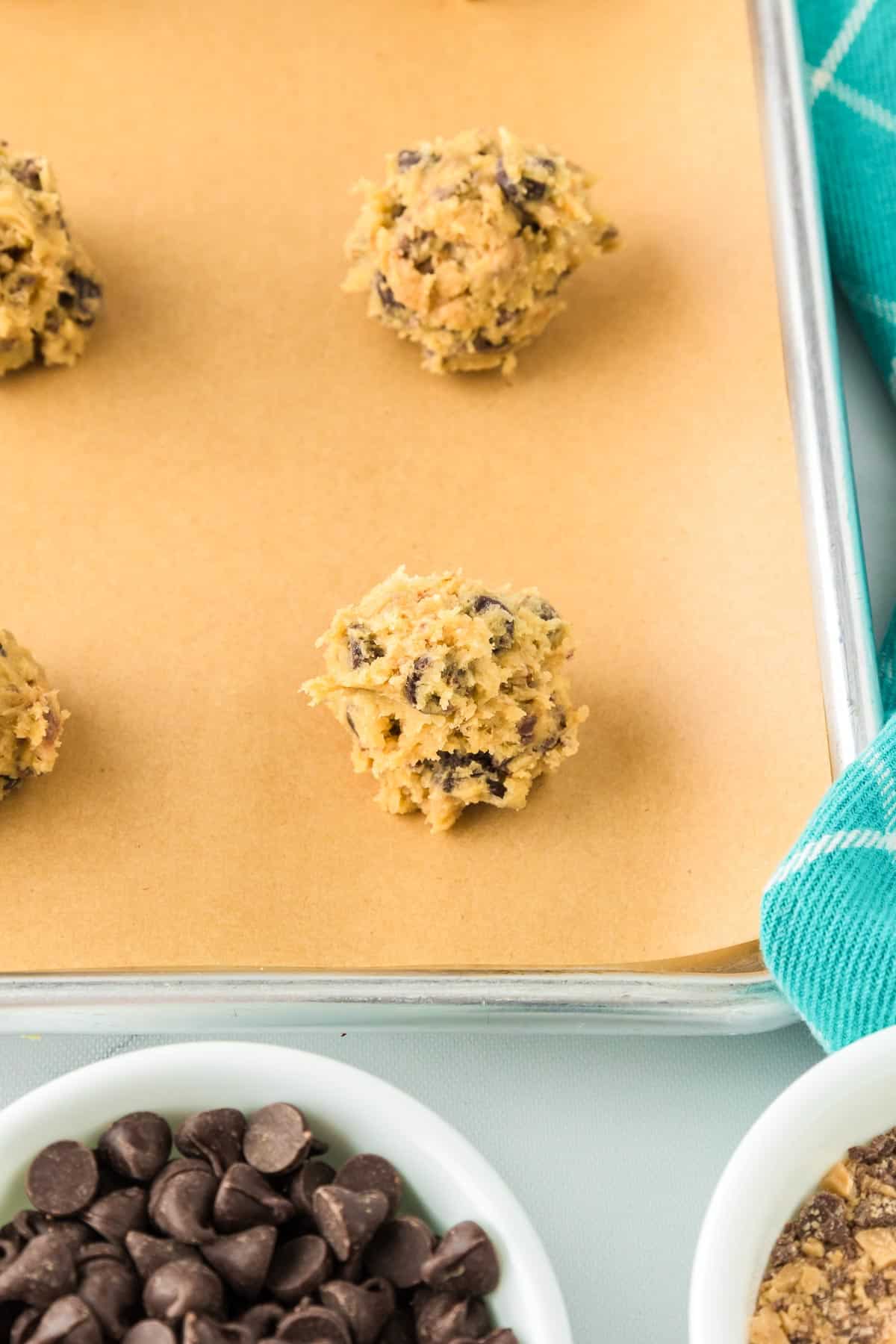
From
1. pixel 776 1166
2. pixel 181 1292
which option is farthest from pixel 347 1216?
pixel 776 1166

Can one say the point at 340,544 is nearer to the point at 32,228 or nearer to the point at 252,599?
the point at 252,599

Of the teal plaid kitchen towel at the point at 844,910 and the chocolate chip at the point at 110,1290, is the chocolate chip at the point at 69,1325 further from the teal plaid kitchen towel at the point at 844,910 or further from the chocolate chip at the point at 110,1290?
the teal plaid kitchen towel at the point at 844,910

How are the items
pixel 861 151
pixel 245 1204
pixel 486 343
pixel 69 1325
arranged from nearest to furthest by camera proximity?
pixel 69 1325
pixel 245 1204
pixel 486 343
pixel 861 151

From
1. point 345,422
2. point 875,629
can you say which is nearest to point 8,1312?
point 345,422

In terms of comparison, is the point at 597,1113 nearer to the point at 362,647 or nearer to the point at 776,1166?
the point at 776,1166

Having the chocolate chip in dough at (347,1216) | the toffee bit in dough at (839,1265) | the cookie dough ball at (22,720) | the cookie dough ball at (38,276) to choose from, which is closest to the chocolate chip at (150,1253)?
the chocolate chip in dough at (347,1216)
